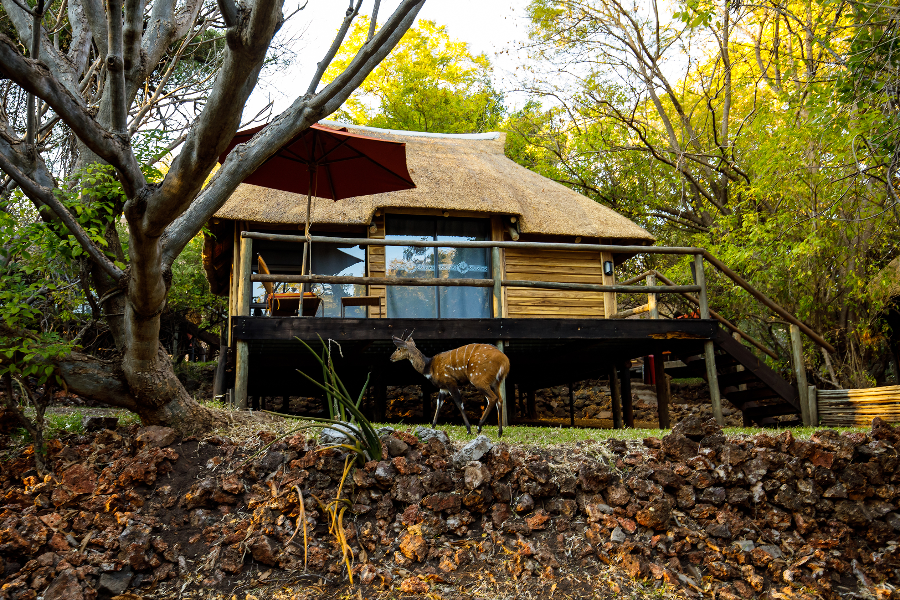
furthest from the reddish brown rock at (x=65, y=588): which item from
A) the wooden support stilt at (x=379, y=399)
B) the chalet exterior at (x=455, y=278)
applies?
the wooden support stilt at (x=379, y=399)

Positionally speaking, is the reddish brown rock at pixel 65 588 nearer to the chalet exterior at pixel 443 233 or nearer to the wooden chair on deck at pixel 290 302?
the wooden chair on deck at pixel 290 302

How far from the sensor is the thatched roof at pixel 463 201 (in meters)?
10.3

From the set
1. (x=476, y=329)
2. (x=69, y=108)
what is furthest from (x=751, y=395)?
(x=69, y=108)

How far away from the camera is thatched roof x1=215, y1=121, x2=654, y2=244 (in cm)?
1034

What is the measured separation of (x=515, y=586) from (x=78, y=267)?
469 cm

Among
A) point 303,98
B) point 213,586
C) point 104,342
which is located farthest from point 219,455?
point 104,342

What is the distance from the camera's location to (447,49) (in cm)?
2320

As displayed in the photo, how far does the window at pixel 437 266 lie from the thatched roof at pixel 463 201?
55cm

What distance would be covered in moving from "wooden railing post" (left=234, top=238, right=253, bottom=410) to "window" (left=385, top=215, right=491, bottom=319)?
3.56m

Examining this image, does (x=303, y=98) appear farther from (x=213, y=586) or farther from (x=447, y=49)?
(x=447, y=49)

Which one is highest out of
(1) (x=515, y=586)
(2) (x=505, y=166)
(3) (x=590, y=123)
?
(3) (x=590, y=123)

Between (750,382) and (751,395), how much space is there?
0.26 meters

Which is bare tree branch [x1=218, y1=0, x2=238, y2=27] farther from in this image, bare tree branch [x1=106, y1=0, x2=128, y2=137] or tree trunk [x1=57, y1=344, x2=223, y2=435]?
tree trunk [x1=57, y1=344, x2=223, y2=435]

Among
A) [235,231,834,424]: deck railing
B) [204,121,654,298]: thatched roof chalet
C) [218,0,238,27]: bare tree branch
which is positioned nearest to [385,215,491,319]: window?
[204,121,654,298]: thatched roof chalet
